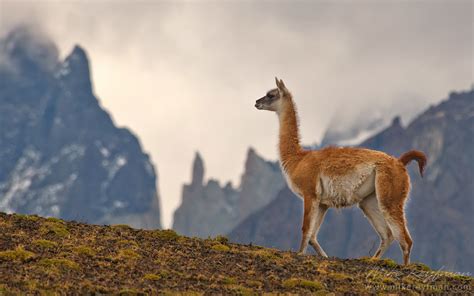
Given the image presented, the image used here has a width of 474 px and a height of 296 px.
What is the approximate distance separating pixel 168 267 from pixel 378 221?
709 cm

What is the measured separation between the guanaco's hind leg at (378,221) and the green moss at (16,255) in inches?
397

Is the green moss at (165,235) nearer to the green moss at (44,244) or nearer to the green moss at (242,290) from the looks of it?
the green moss at (44,244)

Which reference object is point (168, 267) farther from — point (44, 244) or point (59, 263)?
point (44, 244)

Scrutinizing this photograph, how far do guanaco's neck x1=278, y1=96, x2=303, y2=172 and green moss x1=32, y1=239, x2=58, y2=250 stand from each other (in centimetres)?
768

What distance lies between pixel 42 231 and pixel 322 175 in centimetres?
839

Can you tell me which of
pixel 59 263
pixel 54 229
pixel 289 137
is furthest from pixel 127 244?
pixel 289 137

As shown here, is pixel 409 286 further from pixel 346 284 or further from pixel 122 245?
pixel 122 245

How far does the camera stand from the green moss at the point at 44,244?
2495 cm

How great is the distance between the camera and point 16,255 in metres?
23.4

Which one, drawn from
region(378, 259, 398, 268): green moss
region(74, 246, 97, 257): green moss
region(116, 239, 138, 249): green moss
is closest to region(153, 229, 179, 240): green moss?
region(116, 239, 138, 249): green moss

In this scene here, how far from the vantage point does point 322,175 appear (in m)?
27.0

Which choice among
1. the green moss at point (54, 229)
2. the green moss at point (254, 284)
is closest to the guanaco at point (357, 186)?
the green moss at point (254, 284)

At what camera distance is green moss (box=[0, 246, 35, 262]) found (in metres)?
23.3

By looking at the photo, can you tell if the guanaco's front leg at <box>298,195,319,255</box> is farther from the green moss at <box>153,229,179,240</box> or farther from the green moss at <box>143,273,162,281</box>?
the green moss at <box>143,273,162,281</box>
